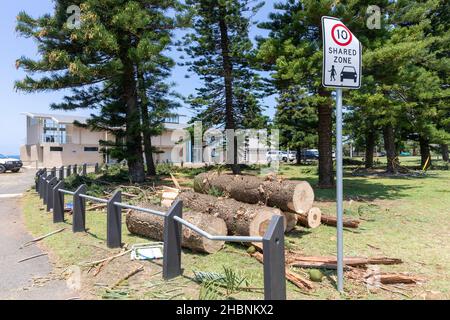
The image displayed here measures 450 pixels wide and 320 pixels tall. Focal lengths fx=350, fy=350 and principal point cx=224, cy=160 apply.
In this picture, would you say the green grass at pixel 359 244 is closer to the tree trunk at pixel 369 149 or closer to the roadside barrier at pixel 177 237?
the roadside barrier at pixel 177 237

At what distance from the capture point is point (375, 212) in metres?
8.84

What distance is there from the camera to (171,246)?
453 centimetres

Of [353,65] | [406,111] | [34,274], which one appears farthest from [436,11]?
[34,274]

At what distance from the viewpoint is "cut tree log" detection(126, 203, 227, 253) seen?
545 cm

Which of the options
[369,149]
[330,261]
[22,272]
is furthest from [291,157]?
[22,272]

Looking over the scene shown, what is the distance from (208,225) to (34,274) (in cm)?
259

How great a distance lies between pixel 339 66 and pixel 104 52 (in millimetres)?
11125

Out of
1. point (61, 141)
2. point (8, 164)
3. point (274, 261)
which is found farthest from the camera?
point (61, 141)

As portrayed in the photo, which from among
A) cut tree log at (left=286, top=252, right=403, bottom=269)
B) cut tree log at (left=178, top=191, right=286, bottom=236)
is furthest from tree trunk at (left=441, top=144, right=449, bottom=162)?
cut tree log at (left=286, top=252, right=403, bottom=269)

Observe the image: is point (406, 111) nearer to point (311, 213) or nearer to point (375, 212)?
point (375, 212)

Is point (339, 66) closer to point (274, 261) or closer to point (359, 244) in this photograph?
point (274, 261)

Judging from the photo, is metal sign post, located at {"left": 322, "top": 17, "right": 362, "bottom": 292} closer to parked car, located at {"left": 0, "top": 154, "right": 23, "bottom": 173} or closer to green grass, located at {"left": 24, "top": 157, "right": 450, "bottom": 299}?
green grass, located at {"left": 24, "top": 157, "right": 450, "bottom": 299}

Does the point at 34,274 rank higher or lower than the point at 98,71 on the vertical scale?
lower

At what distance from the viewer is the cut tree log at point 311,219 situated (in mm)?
6852
